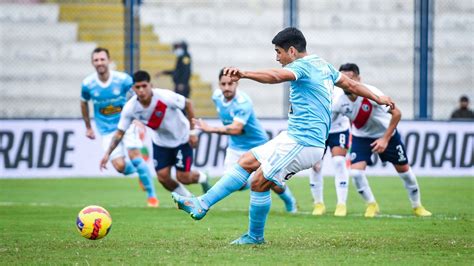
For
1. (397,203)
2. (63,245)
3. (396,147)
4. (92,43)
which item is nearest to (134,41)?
(92,43)

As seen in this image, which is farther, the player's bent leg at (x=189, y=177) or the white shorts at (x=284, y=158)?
the player's bent leg at (x=189, y=177)

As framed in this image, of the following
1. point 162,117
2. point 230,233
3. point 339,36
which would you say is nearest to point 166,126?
point 162,117

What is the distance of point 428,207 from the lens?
15.3 meters

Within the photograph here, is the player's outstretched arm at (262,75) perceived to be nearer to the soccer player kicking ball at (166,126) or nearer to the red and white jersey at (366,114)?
the red and white jersey at (366,114)

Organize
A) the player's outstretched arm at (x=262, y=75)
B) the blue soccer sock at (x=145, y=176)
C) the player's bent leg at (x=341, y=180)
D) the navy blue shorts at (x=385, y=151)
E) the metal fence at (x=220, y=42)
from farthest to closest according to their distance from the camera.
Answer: the metal fence at (x=220, y=42) → the blue soccer sock at (x=145, y=176) → the player's bent leg at (x=341, y=180) → the navy blue shorts at (x=385, y=151) → the player's outstretched arm at (x=262, y=75)

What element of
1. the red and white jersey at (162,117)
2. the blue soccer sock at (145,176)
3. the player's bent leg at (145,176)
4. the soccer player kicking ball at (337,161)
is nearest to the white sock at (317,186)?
the soccer player kicking ball at (337,161)

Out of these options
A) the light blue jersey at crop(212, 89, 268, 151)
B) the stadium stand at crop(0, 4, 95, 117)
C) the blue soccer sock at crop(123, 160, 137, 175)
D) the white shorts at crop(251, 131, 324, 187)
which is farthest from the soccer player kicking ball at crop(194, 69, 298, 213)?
the stadium stand at crop(0, 4, 95, 117)

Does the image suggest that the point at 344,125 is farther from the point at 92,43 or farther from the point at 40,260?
the point at 92,43

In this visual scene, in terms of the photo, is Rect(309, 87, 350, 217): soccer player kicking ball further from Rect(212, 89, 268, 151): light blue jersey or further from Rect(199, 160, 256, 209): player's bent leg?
Rect(199, 160, 256, 209): player's bent leg

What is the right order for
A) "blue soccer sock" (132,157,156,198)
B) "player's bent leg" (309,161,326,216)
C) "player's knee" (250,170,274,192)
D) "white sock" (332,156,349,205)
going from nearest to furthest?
"player's knee" (250,170,274,192) → "white sock" (332,156,349,205) → "player's bent leg" (309,161,326,216) → "blue soccer sock" (132,157,156,198)

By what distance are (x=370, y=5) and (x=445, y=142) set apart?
5725 mm

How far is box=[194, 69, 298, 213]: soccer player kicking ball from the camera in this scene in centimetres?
1441

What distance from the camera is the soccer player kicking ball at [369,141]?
1382cm

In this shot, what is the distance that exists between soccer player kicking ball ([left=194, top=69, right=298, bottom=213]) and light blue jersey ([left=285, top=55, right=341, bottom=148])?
419 cm
